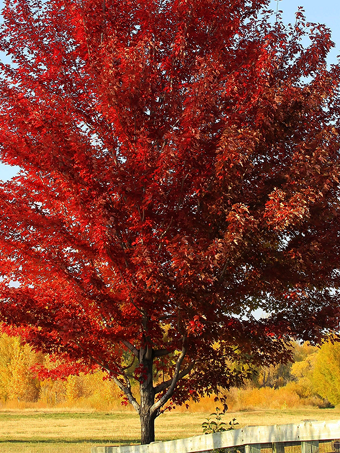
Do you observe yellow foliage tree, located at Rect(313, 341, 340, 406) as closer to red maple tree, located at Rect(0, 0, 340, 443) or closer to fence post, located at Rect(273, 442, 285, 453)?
red maple tree, located at Rect(0, 0, 340, 443)

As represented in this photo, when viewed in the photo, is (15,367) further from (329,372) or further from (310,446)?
(310,446)

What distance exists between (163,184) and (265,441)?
3.91 m

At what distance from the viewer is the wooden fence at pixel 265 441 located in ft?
18.6

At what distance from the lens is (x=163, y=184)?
310 inches

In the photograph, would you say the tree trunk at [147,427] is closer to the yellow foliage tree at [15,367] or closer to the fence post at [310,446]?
the fence post at [310,446]

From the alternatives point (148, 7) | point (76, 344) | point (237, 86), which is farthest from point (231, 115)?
point (76, 344)

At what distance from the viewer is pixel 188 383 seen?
9.91m

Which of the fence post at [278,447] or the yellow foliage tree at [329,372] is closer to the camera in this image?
the fence post at [278,447]

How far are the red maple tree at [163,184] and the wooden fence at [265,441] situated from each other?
62.6 inches

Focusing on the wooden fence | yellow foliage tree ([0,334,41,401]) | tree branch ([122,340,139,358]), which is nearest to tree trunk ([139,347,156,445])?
tree branch ([122,340,139,358])

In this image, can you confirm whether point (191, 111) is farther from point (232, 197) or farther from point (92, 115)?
point (92, 115)

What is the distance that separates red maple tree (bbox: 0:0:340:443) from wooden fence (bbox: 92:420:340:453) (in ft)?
5.21

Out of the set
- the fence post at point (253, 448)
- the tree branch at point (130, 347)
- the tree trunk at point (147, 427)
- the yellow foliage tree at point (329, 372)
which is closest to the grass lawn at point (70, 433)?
the yellow foliage tree at point (329, 372)

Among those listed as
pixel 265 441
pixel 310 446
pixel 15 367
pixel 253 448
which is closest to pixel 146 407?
pixel 253 448
